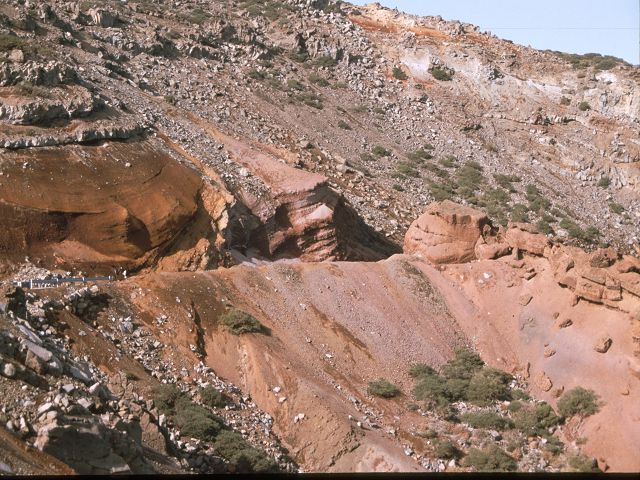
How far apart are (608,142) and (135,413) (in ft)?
142

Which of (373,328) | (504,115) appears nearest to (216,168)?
(373,328)

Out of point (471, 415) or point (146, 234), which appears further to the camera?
point (146, 234)

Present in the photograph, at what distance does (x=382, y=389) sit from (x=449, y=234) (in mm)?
7837

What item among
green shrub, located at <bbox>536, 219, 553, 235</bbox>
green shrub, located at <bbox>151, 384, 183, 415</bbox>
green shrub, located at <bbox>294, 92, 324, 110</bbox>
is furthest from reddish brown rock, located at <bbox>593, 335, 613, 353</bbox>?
green shrub, located at <bbox>294, 92, 324, 110</bbox>

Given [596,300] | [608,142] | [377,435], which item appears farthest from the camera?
[608,142]

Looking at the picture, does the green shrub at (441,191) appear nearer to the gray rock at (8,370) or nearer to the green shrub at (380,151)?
the green shrub at (380,151)

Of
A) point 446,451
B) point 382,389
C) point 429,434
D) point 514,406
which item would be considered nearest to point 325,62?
point 514,406

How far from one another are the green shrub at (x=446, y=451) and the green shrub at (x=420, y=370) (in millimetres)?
3410

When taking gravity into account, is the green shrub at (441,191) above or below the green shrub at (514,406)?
above

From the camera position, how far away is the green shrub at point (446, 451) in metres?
21.1

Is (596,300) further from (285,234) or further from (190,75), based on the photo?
(190,75)

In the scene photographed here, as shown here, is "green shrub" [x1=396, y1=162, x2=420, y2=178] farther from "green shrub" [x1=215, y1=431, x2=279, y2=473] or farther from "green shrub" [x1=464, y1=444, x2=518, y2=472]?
"green shrub" [x1=215, y1=431, x2=279, y2=473]

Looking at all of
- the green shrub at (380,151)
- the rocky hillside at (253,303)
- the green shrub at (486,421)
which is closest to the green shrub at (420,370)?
the rocky hillside at (253,303)

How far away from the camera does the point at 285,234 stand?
101ft
